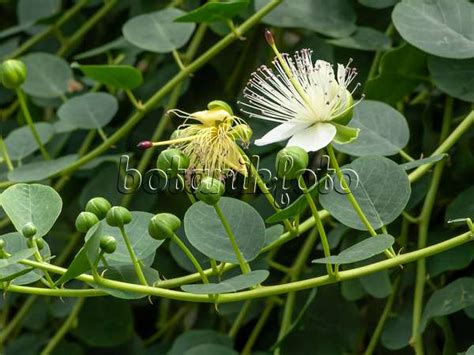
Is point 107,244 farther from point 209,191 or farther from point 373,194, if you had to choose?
point 373,194

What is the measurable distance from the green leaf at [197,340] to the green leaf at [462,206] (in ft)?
0.91

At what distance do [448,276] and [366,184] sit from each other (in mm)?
273

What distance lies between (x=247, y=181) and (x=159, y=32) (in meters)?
0.27

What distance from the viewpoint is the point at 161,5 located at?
1.45m

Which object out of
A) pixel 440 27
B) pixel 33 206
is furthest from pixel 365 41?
pixel 33 206

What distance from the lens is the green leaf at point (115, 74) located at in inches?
44.4

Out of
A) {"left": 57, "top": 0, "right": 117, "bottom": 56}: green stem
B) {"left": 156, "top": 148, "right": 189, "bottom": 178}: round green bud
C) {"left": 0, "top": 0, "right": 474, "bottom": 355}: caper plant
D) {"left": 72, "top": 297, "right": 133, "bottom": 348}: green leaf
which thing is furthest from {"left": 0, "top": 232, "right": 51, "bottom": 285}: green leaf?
{"left": 57, "top": 0, "right": 117, "bottom": 56}: green stem

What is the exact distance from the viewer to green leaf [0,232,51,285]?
0.77 metres

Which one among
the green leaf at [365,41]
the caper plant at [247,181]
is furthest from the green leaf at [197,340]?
the green leaf at [365,41]

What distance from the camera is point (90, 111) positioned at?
127 cm

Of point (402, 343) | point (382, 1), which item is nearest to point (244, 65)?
point (382, 1)

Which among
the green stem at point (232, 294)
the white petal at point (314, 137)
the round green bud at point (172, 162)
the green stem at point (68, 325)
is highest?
the white petal at point (314, 137)

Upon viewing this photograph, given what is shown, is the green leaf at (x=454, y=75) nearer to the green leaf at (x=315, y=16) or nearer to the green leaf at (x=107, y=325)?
the green leaf at (x=315, y=16)

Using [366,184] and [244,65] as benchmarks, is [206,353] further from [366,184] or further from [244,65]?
[244,65]
